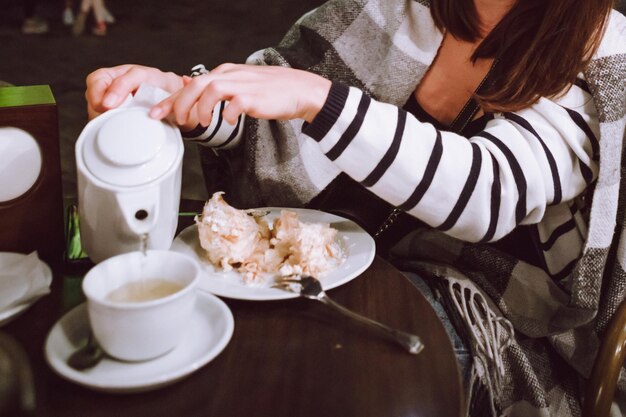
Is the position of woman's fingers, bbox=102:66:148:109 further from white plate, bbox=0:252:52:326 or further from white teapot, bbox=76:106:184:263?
white plate, bbox=0:252:52:326

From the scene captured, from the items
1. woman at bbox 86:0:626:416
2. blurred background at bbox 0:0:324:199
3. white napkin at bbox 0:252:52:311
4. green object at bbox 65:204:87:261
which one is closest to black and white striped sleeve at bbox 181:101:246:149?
woman at bbox 86:0:626:416

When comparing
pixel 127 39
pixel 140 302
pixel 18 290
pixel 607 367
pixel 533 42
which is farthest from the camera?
pixel 127 39

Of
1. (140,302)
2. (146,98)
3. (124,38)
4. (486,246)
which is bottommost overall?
(124,38)

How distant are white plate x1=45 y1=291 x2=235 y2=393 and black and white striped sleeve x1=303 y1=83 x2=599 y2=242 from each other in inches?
10.2

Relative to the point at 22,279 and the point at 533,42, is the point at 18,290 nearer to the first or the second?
the point at 22,279

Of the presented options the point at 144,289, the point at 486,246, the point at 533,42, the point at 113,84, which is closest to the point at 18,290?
the point at 144,289

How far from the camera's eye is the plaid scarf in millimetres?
898

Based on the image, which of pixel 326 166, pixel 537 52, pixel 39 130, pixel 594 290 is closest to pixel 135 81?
pixel 39 130

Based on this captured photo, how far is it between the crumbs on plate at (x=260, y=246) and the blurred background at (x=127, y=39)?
67.4 inches

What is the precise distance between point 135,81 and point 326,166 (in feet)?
1.20

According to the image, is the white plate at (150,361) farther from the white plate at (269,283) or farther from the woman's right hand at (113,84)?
the woman's right hand at (113,84)

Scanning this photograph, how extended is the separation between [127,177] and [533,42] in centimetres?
66

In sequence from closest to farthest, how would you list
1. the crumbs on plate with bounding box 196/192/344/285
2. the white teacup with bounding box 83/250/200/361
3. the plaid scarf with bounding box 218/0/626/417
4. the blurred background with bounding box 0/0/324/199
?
the white teacup with bounding box 83/250/200/361 < the crumbs on plate with bounding box 196/192/344/285 < the plaid scarf with bounding box 218/0/626/417 < the blurred background with bounding box 0/0/324/199

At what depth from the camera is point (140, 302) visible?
59cm
